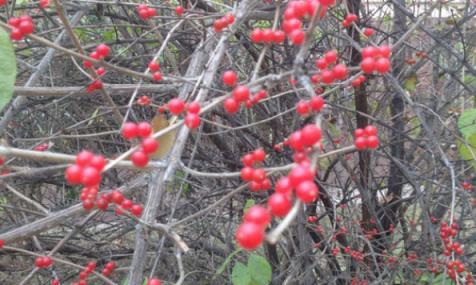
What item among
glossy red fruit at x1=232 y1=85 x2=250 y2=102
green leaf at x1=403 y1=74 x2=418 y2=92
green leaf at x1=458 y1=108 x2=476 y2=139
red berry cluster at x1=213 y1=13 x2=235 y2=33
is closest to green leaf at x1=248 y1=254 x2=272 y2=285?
green leaf at x1=458 y1=108 x2=476 y2=139

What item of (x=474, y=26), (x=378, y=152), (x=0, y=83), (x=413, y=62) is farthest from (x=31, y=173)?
(x=474, y=26)

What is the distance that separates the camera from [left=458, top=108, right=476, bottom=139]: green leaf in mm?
1994

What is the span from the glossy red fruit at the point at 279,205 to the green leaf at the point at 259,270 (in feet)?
5.43

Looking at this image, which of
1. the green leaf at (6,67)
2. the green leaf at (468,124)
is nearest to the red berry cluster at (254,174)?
the green leaf at (6,67)

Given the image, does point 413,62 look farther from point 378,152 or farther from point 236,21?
point 236,21

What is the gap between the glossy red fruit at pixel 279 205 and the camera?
0.68m

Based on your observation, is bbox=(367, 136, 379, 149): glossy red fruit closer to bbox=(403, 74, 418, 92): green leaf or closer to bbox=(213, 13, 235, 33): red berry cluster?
bbox=(213, 13, 235, 33): red berry cluster

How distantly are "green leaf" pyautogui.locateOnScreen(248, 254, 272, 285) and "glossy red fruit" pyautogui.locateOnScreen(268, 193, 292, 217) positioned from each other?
1654 mm

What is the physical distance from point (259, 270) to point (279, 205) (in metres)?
1.68

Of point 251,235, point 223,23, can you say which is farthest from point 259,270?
point 251,235

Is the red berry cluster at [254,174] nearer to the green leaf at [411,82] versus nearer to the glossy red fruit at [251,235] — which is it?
the glossy red fruit at [251,235]

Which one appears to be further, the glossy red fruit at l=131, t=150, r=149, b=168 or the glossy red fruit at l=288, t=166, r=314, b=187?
the glossy red fruit at l=131, t=150, r=149, b=168

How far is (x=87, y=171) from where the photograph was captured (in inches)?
32.5

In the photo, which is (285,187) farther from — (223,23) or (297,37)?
(223,23)
